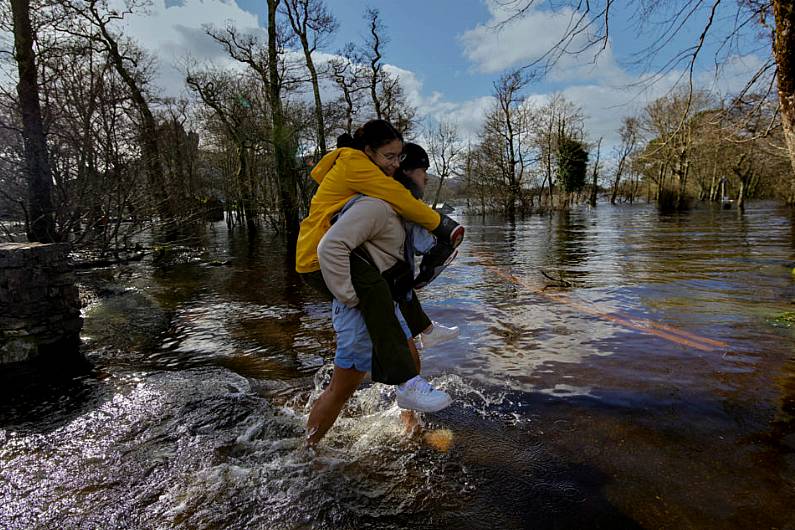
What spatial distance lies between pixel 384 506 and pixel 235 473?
0.93 m

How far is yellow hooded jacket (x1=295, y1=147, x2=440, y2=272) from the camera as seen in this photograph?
229 cm

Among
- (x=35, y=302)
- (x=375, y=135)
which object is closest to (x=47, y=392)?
(x=35, y=302)

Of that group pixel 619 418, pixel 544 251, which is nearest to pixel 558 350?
pixel 619 418

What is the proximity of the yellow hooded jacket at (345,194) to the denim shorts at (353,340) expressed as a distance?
0.99 ft

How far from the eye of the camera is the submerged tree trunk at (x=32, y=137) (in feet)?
25.2

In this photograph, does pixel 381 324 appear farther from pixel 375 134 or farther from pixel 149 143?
pixel 149 143

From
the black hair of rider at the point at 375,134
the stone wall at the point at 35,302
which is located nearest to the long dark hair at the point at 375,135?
the black hair of rider at the point at 375,134

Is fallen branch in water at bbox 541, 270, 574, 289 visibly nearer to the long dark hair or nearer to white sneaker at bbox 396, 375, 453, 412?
white sneaker at bbox 396, 375, 453, 412

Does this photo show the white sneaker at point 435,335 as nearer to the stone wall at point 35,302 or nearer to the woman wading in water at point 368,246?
the woman wading in water at point 368,246

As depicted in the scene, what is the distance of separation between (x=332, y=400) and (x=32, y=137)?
8.30 meters

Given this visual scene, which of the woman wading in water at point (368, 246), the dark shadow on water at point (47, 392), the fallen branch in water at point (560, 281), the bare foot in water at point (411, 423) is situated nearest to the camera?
the woman wading in water at point (368, 246)

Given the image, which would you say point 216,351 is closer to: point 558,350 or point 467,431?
point 467,431

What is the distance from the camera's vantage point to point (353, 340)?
2449 mm

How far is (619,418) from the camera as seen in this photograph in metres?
3.09
